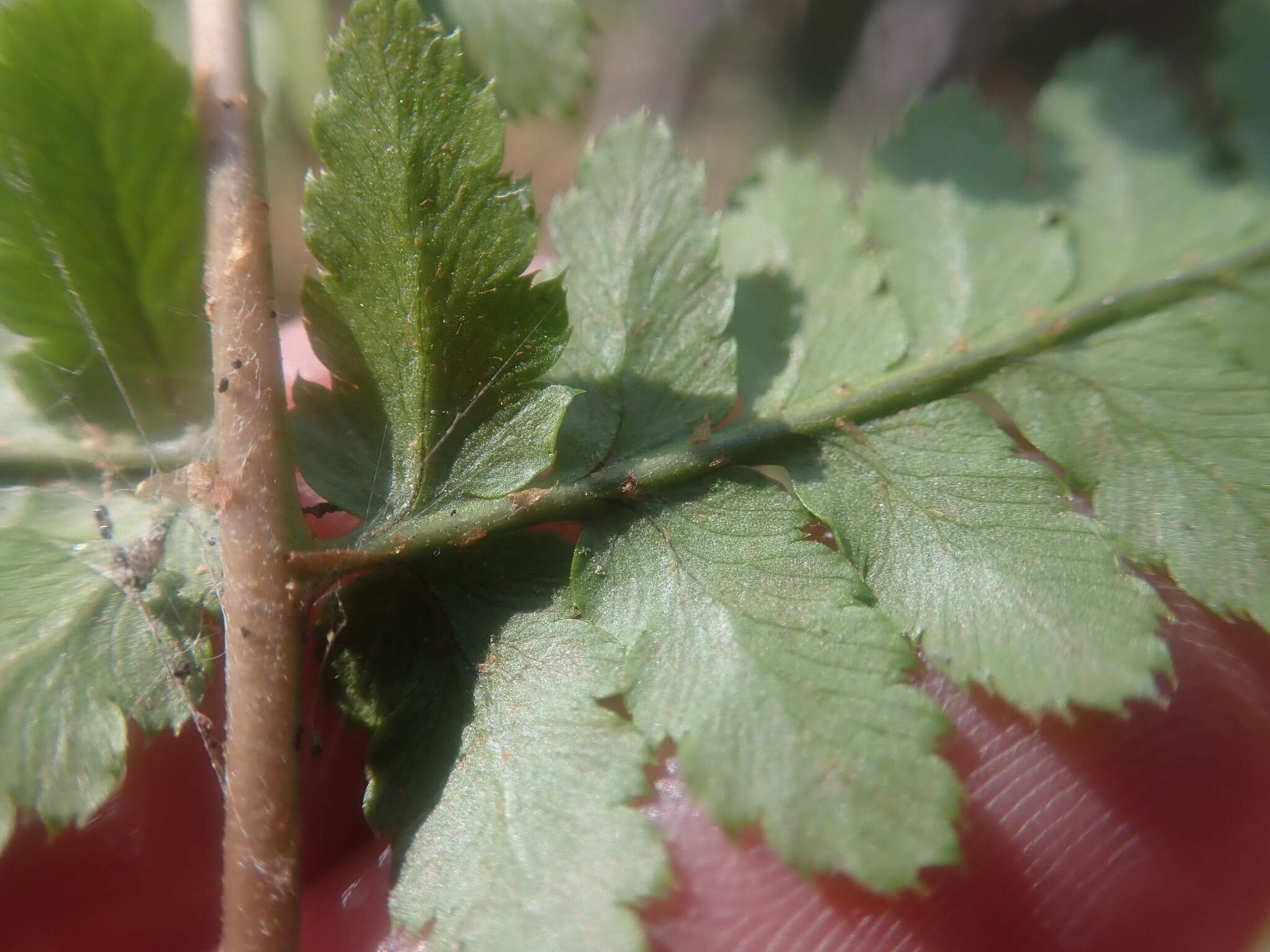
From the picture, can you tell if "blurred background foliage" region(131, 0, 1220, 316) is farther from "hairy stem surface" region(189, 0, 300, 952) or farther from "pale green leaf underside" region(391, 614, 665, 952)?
"pale green leaf underside" region(391, 614, 665, 952)

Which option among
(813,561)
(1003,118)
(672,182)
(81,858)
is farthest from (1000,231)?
(81,858)

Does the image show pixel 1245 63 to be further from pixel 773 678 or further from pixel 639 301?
pixel 773 678

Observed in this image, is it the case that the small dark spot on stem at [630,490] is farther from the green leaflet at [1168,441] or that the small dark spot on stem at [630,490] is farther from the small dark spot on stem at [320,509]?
the green leaflet at [1168,441]

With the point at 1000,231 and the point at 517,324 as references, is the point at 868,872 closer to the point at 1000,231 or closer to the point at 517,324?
the point at 517,324

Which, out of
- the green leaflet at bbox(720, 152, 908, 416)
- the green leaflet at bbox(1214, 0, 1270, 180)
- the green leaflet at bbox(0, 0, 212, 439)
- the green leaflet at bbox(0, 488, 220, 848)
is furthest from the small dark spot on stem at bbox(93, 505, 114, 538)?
the green leaflet at bbox(1214, 0, 1270, 180)

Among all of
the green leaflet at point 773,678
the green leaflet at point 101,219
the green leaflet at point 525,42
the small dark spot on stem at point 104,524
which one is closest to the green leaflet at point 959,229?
the green leaflet at point 773,678

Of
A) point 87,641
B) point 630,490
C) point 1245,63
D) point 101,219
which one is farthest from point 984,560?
point 101,219
